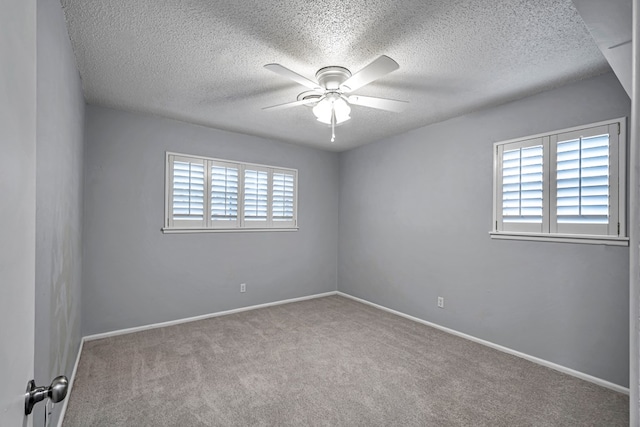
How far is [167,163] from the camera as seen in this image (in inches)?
150

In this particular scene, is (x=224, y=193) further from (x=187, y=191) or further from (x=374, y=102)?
(x=374, y=102)

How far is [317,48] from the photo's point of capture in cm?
223

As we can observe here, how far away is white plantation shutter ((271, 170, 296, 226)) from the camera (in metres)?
4.76

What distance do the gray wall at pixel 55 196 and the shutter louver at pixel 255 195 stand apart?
83.4 inches

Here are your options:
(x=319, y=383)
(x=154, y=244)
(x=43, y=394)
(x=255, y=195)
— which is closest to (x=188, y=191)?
(x=154, y=244)

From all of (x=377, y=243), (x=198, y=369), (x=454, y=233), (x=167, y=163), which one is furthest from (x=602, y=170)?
(x=167, y=163)

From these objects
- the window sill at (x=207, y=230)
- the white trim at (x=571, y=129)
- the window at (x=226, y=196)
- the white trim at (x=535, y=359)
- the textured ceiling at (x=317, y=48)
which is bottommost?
the white trim at (x=535, y=359)

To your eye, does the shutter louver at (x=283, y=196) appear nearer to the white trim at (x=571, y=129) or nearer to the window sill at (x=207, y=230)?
the window sill at (x=207, y=230)

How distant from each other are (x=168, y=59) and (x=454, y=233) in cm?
332

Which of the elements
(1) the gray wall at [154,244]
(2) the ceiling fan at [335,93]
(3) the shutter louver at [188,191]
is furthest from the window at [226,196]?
(2) the ceiling fan at [335,93]

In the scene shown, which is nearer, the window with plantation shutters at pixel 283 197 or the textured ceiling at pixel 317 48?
the textured ceiling at pixel 317 48

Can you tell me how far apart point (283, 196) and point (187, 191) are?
1.43 metres

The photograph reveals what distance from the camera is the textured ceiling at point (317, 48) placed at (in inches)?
73.4

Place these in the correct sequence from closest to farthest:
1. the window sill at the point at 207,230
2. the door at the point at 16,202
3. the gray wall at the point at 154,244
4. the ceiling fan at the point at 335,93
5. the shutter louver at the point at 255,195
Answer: the door at the point at 16,202 → the ceiling fan at the point at 335,93 → the gray wall at the point at 154,244 → the window sill at the point at 207,230 → the shutter louver at the point at 255,195
